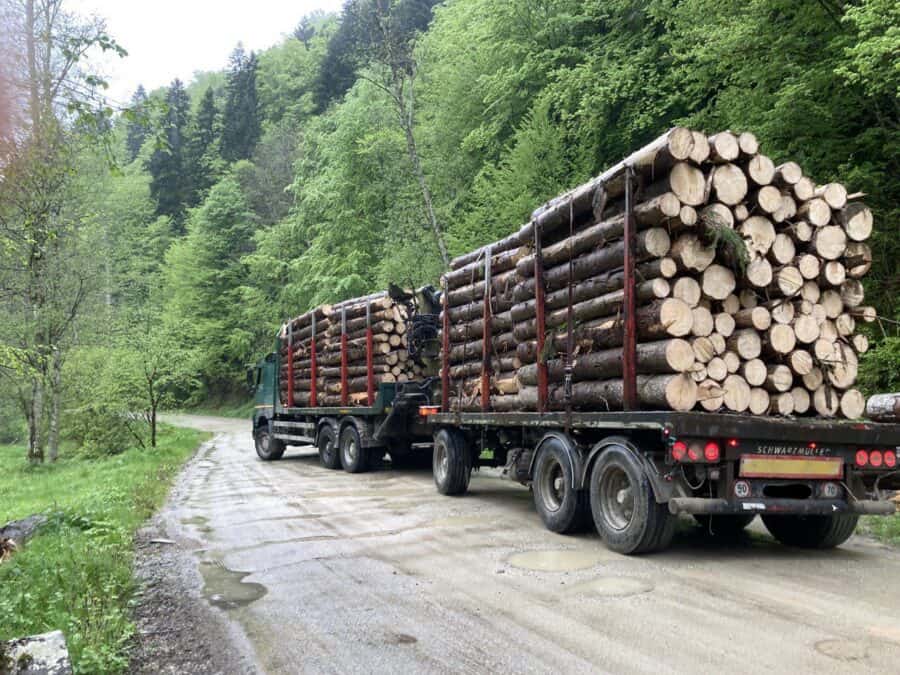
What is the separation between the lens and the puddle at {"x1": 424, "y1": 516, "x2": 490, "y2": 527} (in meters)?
8.10

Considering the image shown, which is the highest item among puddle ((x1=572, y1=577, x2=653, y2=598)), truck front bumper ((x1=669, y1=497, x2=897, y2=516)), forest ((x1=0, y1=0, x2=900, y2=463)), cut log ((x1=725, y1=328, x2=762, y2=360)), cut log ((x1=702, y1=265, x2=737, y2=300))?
forest ((x1=0, y1=0, x2=900, y2=463))

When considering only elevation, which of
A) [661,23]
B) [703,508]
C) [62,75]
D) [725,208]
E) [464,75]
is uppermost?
[464,75]

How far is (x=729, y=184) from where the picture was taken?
6172 mm

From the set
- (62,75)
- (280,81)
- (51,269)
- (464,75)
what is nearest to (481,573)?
(62,75)

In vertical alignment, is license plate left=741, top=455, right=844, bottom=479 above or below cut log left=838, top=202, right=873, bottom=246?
below

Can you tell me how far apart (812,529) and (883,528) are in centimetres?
134

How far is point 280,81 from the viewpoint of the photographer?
214 feet

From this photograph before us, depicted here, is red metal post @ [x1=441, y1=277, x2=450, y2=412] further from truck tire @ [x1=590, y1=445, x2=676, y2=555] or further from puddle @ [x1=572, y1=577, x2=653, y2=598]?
puddle @ [x1=572, y1=577, x2=653, y2=598]

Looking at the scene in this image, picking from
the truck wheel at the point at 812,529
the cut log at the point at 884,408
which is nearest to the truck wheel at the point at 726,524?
the truck wheel at the point at 812,529

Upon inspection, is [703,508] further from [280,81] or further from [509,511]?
[280,81]

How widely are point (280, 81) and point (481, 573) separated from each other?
66821 millimetres

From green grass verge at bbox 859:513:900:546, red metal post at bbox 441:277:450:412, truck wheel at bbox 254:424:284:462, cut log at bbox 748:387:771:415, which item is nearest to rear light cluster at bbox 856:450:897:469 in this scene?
cut log at bbox 748:387:771:415

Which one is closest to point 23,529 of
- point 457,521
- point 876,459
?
point 457,521

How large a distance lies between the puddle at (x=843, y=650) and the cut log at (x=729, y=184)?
3.67m
